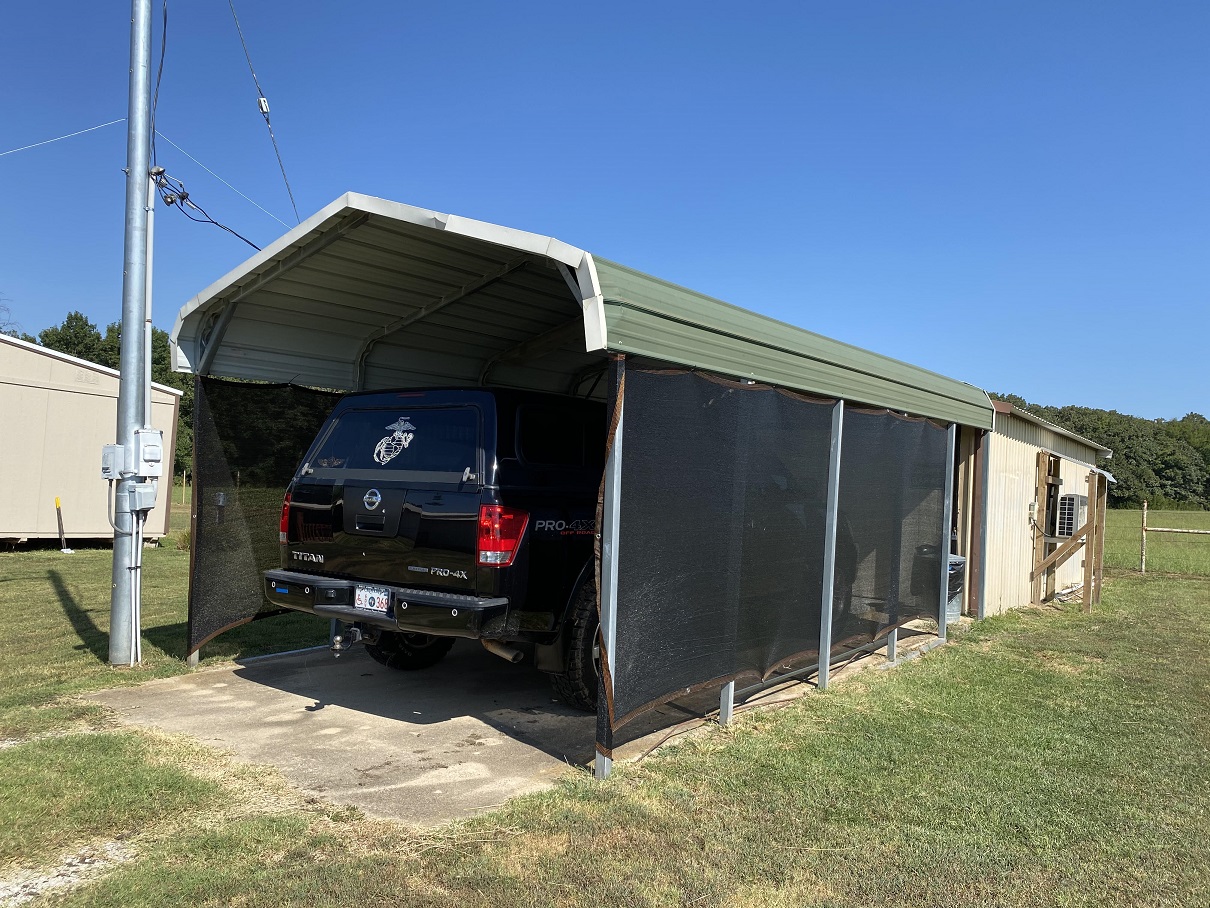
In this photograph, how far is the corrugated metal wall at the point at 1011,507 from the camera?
1034 centimetres

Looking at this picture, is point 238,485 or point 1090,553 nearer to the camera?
point 238,485

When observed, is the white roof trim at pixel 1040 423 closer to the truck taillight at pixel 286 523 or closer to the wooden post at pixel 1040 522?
the wooden post at pixel 1040 522

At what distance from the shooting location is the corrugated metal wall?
10.3m

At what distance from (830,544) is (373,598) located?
132 inches

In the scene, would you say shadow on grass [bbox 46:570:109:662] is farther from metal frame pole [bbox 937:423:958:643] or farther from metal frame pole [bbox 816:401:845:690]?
metal frame pole [bbox 937:423:958:643]

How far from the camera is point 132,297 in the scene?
6516mm

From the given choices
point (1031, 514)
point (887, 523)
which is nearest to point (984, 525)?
point (1031, 514)

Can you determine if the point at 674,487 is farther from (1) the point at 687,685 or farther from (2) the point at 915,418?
→ (2) the point at 915,418

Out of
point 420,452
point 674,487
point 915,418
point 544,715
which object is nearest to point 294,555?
point 420,452

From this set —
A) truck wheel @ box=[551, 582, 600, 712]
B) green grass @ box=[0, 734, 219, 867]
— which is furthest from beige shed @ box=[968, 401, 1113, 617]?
green grass @ box=[0, 734, 219, 867]

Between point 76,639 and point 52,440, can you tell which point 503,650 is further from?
point 52,440

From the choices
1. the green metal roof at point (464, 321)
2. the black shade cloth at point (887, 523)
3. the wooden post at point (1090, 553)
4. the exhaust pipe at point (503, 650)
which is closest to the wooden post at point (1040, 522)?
the wooden post at point (1090, 553)

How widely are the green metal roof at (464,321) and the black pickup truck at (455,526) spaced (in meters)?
0.85

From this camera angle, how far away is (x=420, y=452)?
538cm
